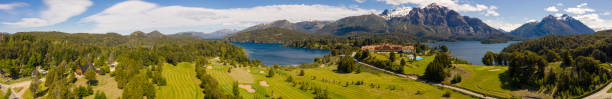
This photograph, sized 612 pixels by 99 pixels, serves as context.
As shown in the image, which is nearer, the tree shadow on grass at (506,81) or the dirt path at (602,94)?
the dirt path at (602,94)

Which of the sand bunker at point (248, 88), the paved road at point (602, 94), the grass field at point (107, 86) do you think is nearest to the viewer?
the paved road at point (602, 94)

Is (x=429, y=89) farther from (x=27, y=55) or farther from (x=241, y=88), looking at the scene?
(x=27, y=55)

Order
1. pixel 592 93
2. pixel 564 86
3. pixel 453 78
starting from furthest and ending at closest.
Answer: pixel 453 78 → pixel 564 86 → pixel 592 93

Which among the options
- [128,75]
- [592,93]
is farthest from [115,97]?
[592,93]

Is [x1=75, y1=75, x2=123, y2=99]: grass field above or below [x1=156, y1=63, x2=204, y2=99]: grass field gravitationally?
above

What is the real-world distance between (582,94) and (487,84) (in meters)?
14.8

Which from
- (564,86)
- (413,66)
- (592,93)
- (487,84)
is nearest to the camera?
(592,93)

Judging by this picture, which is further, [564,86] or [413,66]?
[413,66]

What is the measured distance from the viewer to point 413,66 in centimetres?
9256

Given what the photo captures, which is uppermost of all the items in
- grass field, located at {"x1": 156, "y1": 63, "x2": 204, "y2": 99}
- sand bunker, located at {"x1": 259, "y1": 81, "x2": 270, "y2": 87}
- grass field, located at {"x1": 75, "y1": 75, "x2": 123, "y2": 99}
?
grass field, located at {"x1": 75, "y1": 75, "x2": 123, "y2": 99}

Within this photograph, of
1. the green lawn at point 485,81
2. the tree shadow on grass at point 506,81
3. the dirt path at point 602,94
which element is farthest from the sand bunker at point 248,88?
the dirt path at point 602,94

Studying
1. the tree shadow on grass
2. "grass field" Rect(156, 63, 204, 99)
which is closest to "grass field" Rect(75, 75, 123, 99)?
"grass field" Rect(156, 63, 204, 99)

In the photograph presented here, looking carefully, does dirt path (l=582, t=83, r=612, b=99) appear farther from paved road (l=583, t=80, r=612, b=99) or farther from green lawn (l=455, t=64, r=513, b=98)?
green lawn (l=455, t=64, r=513, b=98)

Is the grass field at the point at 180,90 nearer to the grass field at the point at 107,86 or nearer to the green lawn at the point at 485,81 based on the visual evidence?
the grass field at the point at 107,86
